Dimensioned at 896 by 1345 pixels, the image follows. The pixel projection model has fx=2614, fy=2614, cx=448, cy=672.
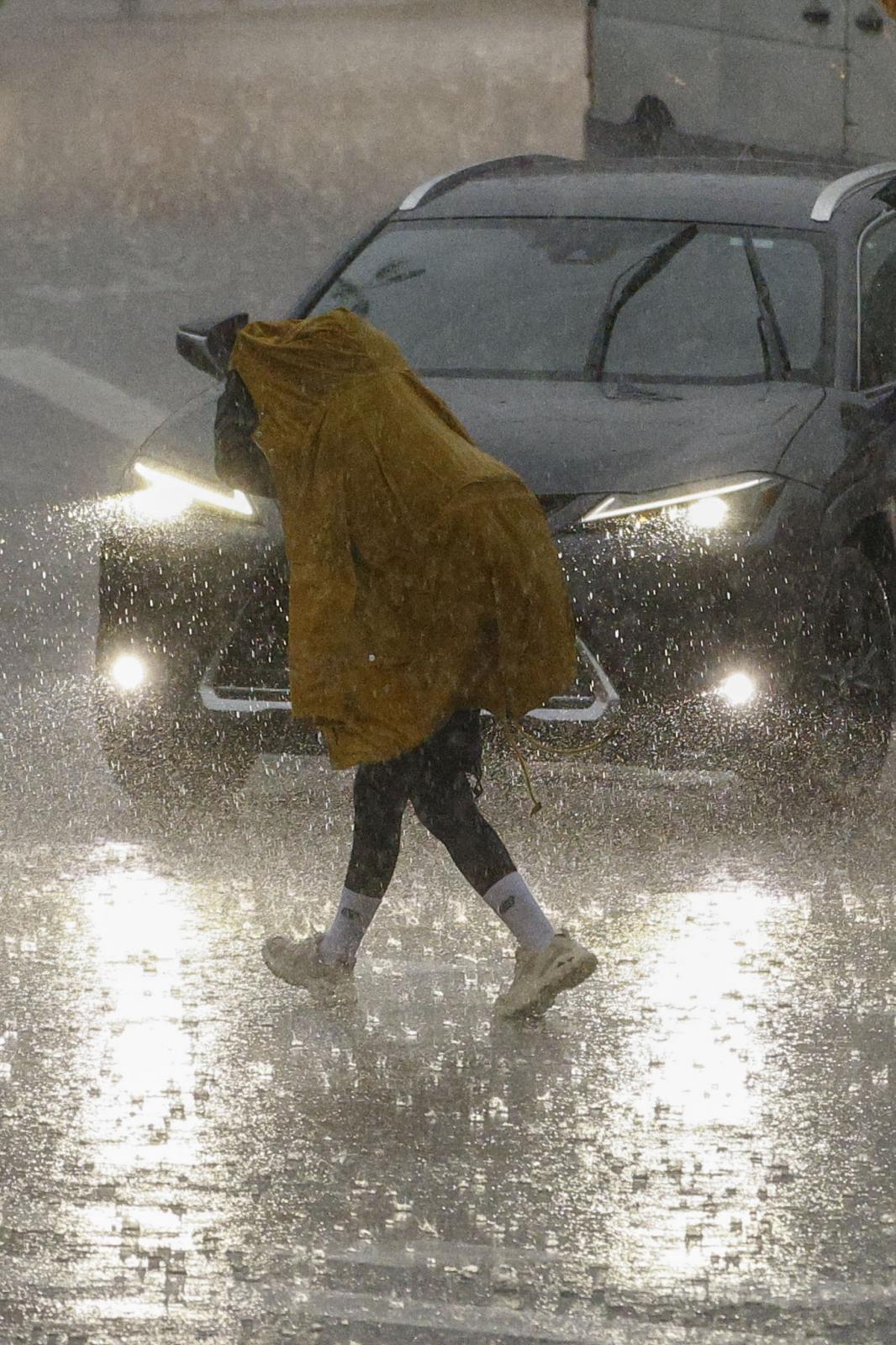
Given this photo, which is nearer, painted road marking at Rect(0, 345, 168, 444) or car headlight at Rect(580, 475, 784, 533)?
car headlight at Rect(580, 475, 784, 533)

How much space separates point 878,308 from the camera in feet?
27.5

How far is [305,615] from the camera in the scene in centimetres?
566

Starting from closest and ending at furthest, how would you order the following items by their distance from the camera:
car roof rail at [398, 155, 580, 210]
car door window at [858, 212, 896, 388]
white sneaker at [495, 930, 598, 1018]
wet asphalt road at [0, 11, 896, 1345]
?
wet asphalt road at [0, 11, 896, 1345]
white sneaker at [495, 930, 598, 1018]
car door window at [858, 212, 896, 388]
car roof rail at [398, 155, 580, 210]

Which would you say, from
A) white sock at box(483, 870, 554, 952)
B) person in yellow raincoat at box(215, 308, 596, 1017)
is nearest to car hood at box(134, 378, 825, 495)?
person in yellow raincoat at box(215, 308, 596, 1017)

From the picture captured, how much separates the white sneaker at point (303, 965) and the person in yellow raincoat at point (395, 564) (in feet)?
1.34

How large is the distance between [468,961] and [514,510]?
1177 mm

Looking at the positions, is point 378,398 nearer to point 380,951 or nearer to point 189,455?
point 380,951

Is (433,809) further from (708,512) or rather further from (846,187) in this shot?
(846,187)

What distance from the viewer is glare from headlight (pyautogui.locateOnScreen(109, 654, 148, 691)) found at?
7.32m

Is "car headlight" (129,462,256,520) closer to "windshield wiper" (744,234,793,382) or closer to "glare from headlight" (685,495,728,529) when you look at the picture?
"glare from headlight" (685,495,728,529)

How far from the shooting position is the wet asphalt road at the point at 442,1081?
435 cm

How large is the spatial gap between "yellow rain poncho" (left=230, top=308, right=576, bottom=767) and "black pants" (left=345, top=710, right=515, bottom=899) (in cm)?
16

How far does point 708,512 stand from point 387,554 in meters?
1.72

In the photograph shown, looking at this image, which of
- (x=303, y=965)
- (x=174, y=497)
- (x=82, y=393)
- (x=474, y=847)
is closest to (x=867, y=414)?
(x=174, y=497)
